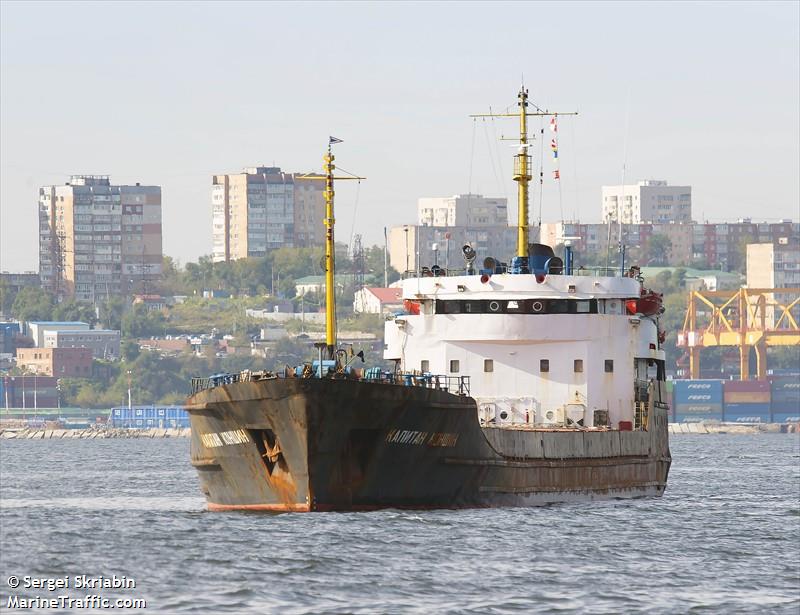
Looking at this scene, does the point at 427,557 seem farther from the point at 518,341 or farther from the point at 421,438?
the point at 518,341

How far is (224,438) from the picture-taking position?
2149 inches

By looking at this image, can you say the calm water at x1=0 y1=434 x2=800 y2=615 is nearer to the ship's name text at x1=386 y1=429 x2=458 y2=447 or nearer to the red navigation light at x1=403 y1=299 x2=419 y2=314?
the ship's name text at x1=386 y1=429 x2=458 y2=447

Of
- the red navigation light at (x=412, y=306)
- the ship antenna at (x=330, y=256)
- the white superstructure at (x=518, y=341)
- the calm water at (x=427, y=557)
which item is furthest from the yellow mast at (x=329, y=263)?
the red navigation light at (x=412, y=306)

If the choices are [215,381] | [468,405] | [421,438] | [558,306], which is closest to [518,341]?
[558,306]

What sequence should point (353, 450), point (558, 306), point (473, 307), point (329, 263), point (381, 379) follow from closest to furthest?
point (353, 450) → point (381, 379) → point (329, 263) → point (473, 307) → point (558, 306)

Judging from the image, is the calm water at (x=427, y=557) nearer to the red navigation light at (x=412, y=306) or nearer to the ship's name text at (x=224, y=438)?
the ship's name text at (x=224, y=438)

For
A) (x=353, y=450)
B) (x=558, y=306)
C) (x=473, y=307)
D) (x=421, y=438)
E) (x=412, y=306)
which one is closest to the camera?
(x=353, y=450)

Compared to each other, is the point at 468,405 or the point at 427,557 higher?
the point at 468,405

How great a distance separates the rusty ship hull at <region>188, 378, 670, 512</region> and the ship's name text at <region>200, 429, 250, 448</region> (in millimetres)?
42

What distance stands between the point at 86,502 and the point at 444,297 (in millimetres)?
13910

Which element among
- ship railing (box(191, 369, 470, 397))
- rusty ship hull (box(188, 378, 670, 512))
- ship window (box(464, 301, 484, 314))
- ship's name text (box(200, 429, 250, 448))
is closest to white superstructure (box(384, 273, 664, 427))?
ship window (box(464, 301, 484, 314))

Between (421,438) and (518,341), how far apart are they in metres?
11.2

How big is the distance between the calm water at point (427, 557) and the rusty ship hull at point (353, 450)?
86 cm

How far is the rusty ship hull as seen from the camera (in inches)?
2008
